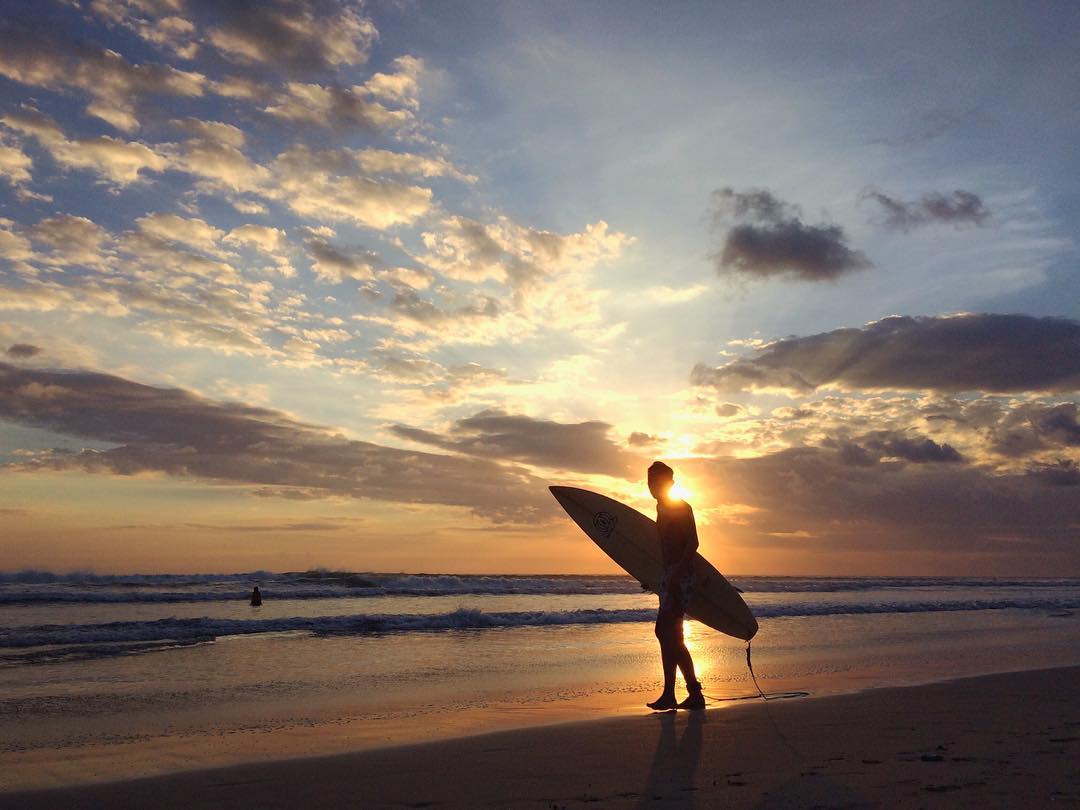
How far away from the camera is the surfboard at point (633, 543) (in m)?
8.65

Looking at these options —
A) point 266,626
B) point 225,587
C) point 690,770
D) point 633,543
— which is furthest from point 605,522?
point 225,587

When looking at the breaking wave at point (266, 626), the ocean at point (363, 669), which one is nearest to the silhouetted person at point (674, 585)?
the ocean at point (363, 669)

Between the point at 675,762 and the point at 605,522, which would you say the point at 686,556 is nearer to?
the point at 675,762

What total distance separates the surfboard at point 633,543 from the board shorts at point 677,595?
1.68m

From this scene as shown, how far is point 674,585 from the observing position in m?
6.99

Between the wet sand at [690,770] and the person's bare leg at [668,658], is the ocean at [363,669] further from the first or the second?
the wet sand at [690,770]

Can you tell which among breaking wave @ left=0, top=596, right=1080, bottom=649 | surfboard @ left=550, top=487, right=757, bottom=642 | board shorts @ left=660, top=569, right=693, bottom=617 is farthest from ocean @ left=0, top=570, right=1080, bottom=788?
board shorts @ left=660, top=569, right=693, bottom=617

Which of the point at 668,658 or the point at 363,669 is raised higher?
the point at 668,658

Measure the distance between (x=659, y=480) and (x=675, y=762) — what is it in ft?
9.18

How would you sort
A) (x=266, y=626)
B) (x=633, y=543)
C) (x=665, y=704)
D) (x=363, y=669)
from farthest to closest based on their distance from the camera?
1. (x=266, y=626)
2. (x=363, y=669)
3. (x=633, y=543)
4. (x=665, y=704)

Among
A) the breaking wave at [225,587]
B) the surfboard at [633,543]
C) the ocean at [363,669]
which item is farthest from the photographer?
the breaking wave at [225,587]

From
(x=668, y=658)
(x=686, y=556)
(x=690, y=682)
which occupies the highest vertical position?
(x=686, y=556)

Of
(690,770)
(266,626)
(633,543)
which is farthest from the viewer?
(266,626)

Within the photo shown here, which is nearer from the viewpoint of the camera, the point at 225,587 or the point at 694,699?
the point at 694,699
